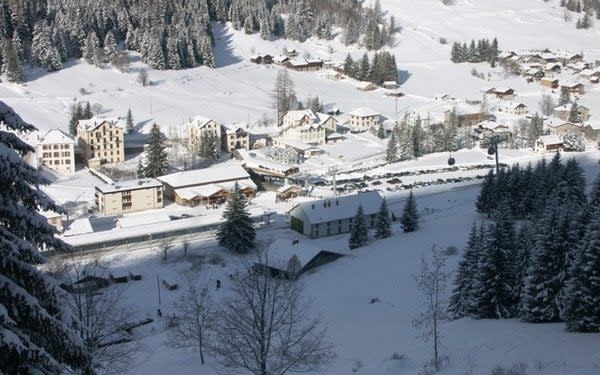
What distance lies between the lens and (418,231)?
28234 millimetres

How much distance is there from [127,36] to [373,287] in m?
48.5

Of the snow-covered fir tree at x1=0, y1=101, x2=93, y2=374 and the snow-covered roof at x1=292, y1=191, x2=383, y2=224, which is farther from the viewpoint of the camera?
the snow-covered roof at x1=292, y1=191, x2=383, y2=224

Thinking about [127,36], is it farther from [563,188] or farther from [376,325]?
[376,325]

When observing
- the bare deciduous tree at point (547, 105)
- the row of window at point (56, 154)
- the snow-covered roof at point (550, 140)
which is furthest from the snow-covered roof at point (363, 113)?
the row of window at point (56, 154)

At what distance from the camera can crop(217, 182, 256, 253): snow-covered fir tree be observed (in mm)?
28250

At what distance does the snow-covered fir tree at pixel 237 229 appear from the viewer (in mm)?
28250

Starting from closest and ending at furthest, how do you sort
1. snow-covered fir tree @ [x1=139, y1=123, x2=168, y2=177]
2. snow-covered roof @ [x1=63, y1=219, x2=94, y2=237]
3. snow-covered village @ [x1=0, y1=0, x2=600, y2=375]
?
snow-covered village @ [x1=0, y1=0, x2=600, y2=375]
snow-covered roof @ [x1=63, y1=219, x2=94, y2=237]
snow-covered fir tree @ [x1=139, y1=123, x2=168, y2=177]

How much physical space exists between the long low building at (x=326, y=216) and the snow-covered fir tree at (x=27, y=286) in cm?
2562

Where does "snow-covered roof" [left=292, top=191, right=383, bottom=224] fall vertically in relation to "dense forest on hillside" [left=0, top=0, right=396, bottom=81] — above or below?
below

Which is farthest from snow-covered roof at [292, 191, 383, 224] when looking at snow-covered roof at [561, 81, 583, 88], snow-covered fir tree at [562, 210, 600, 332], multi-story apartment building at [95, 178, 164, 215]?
snow-covered roof at [561, 81, 583, 88]

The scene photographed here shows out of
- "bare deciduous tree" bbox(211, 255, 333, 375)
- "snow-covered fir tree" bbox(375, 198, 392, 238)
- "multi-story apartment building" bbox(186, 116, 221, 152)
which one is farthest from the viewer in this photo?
"multi-story apartment building" bbox(186, 116, 221, 152)

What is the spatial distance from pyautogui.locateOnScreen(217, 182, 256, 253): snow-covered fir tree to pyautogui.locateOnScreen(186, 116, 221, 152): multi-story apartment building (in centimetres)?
1637

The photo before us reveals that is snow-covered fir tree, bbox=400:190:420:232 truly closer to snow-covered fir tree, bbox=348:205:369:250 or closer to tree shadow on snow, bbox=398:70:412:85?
snow-covered fir tree, bbox=348:205:369:250

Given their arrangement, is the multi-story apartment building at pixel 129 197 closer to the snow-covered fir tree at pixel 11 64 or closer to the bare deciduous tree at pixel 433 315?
the bare deciduous tree at pixel 433 315
